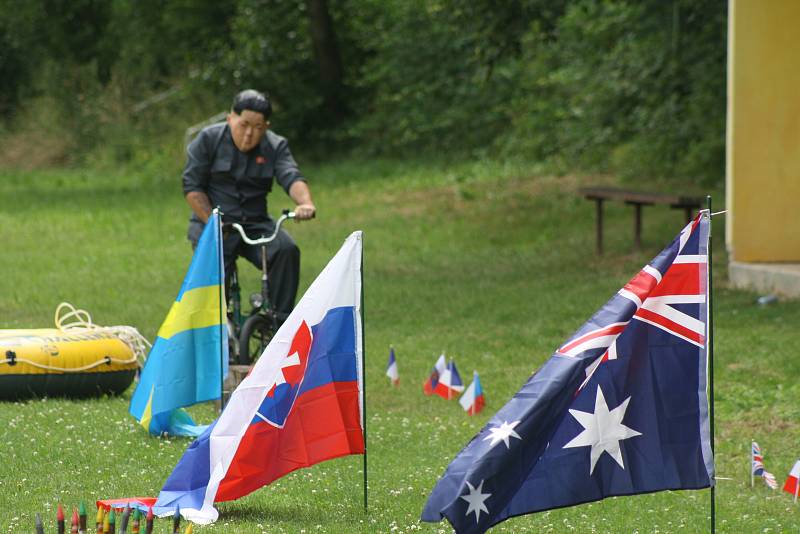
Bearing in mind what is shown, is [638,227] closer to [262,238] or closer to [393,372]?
[393,372]

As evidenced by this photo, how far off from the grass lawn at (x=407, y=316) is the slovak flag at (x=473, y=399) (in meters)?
0.06

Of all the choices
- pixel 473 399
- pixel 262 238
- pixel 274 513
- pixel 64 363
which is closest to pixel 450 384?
pixel 473 399

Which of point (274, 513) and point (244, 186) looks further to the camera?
point (244, 186)

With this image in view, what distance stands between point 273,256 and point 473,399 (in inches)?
69.6

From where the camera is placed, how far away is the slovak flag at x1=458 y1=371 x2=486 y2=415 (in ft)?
32.6

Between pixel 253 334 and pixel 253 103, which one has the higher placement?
pixel 253 103

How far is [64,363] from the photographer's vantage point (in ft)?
30.1

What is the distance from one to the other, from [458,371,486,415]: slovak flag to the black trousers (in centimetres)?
142

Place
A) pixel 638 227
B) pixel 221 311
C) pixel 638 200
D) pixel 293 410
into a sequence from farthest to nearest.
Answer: pixel 638 227, pixel 638 200, pixel 221 311, pixel 293 410

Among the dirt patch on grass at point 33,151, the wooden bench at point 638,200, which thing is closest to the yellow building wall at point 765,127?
the wooden bench at point 638,200

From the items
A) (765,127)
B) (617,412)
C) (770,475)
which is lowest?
(770,475)

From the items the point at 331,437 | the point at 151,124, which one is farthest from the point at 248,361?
the point at 151,124

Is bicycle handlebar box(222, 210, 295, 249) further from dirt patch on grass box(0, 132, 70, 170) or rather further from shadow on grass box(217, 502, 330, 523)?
dirt patch on grass box(0, 132, 70, 170)

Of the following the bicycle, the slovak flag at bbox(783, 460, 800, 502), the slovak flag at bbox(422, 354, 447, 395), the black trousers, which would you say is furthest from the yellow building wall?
the slovak flag at bbox(783, 460, 800, 502)
